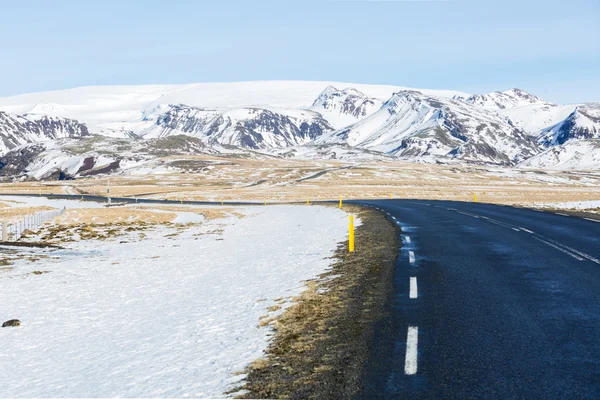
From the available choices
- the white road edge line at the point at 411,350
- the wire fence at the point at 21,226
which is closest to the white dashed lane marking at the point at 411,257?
the white road edge line at the point at 411,350

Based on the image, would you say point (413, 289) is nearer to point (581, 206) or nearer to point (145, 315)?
point (145, 315)

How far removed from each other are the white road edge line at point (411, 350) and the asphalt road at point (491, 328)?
0.05 feet

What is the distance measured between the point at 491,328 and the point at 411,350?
190 centimetres

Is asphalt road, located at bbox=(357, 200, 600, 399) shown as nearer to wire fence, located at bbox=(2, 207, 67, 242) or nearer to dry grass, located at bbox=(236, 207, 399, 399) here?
dry grass, located at bbox=(236, 207, 399, 399)

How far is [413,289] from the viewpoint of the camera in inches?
489

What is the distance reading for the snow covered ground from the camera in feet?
26.9

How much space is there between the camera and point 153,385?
771cm

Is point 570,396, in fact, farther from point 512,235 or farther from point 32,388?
point 512,235

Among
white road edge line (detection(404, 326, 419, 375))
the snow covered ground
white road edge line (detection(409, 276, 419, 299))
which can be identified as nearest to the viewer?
white road edge line (detection(404, 326, 419, 375))

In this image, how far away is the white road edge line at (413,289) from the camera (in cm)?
1177

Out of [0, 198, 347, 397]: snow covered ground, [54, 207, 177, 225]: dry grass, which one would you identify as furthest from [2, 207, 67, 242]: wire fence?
[0, 198, 347, 397]: snow covered ground

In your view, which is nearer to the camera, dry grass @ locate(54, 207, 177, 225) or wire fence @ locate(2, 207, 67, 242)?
wire fence @ locate(2, 207, 67, 242)

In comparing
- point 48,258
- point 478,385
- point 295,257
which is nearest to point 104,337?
point 478,385

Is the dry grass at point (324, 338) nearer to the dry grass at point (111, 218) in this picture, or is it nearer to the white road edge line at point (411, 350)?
the white road edge line at point (411, 350)
